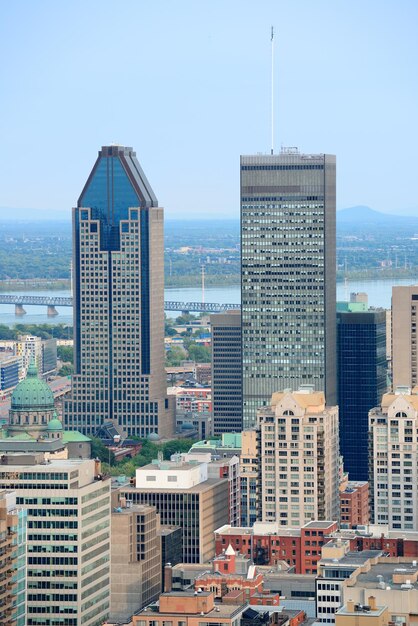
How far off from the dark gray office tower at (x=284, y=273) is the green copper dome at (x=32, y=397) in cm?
1099

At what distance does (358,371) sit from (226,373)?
13.5 metres

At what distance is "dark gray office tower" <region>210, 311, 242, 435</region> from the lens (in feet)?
504

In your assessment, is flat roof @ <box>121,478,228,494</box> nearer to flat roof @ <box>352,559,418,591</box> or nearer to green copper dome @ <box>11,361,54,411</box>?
green copper dome @ <box>11,361,54,411</box>

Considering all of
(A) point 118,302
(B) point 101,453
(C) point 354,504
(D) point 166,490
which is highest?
(A) point 118,302

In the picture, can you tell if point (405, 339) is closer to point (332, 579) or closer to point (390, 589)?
point (332, 579)

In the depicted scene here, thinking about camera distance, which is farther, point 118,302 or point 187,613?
point 118,302

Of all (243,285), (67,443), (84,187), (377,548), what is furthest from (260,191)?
(377,548)

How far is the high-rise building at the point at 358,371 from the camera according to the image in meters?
141

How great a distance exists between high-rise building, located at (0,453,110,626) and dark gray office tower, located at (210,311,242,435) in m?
59.8

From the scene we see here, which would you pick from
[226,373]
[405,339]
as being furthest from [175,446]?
[405,339]

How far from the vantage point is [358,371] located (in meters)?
143

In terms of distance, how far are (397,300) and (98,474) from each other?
42432mm

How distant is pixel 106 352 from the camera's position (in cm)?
16712

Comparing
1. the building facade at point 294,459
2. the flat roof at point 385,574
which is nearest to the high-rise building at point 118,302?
the building facade at point 294,459
